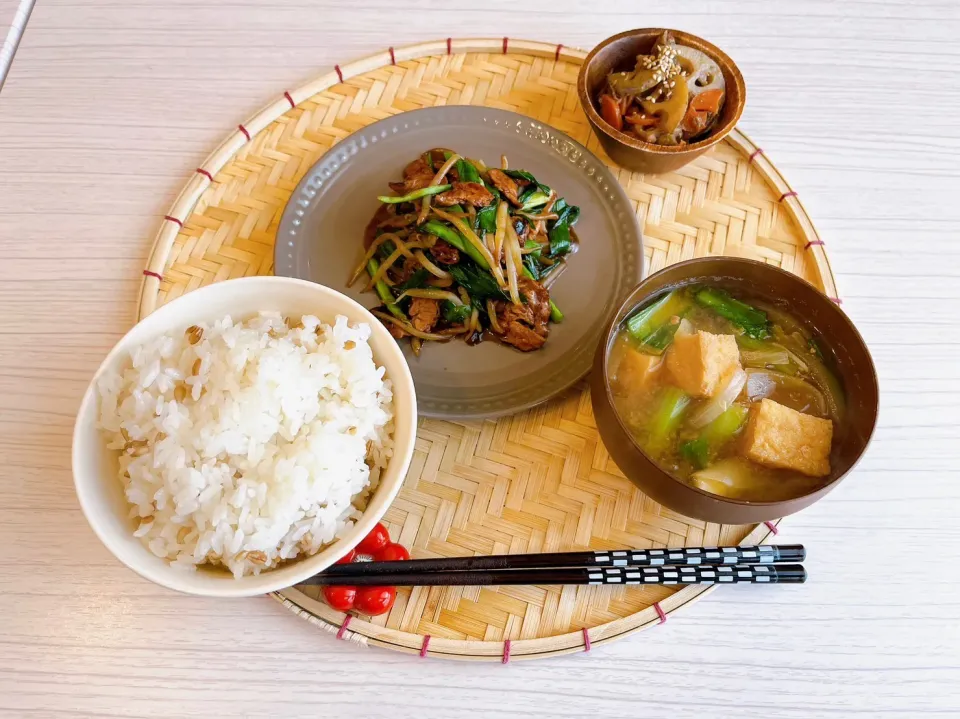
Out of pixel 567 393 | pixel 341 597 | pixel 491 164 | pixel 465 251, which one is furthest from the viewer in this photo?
pixel 491 164

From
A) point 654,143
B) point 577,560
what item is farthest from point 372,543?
point 654,143

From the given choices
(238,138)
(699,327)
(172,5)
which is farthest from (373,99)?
(699,327)

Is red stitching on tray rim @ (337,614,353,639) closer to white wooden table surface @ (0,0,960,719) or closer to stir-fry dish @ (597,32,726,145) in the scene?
white wooden table surface @ (0,0,960,719)

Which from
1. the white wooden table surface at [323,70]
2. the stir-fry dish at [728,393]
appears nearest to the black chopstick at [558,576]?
the white wooden table surface at [323,70]

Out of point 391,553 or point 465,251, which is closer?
point 391,553

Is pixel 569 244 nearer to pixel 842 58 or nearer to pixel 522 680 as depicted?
pixel 522 680

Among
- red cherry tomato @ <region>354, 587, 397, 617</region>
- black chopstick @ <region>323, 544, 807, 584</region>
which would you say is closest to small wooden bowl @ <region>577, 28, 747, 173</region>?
black chopstick @ <region>323, 544, 807, 584</region>

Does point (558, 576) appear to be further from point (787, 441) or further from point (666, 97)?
point (666, 97)
